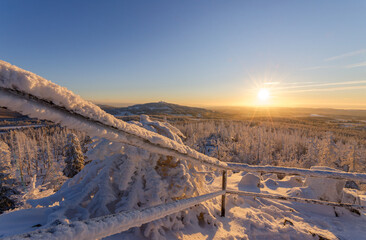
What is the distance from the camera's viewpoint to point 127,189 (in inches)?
81.4

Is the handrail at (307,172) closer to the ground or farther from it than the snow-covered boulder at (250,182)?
farther from it

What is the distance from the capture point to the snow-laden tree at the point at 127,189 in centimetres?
176

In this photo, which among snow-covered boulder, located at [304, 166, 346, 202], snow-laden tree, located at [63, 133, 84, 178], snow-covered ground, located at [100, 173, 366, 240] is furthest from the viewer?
snow-laden tree, located at [63, 133, 84, 178]

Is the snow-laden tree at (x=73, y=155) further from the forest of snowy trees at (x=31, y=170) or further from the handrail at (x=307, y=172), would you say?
the handrail at (x=307, y=172)

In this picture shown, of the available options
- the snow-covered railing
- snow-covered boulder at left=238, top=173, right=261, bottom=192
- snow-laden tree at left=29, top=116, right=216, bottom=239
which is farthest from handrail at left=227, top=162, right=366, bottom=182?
snow-covered boulder at left=238, top=173, right=261, bottom=192

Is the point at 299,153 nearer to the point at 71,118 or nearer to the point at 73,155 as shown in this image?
the point at 73,155

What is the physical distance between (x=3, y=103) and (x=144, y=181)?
5.97ft

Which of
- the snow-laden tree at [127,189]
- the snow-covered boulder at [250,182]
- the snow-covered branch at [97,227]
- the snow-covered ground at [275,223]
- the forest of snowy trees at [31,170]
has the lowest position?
the forest of snowy trees at [31,170]

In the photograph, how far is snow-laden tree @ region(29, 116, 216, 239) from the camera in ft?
5.79

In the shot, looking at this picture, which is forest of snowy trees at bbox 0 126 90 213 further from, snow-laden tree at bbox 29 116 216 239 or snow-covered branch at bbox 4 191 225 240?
snow-covered branch at bbox 4 191 225 240

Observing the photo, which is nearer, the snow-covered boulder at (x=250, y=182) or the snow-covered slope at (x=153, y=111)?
the snow-covered boulder at (x=250, y=182)

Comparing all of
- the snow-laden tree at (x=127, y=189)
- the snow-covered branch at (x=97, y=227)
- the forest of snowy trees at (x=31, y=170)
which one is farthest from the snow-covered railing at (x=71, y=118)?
the forest of snowy trees at (x=31, y=170)

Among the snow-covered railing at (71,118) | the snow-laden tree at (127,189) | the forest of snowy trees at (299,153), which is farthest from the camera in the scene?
the forest of snowy trees at (299,153)

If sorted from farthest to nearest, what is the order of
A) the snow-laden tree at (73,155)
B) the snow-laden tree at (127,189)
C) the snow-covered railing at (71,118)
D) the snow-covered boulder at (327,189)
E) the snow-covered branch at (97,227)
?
the snow-laden tree at (73,155), the snow-covered boulder at (327,189), the snow-laden tree at (127,189), the snow-covered branch at (97,227), the snow-covered railing at (71,118)
